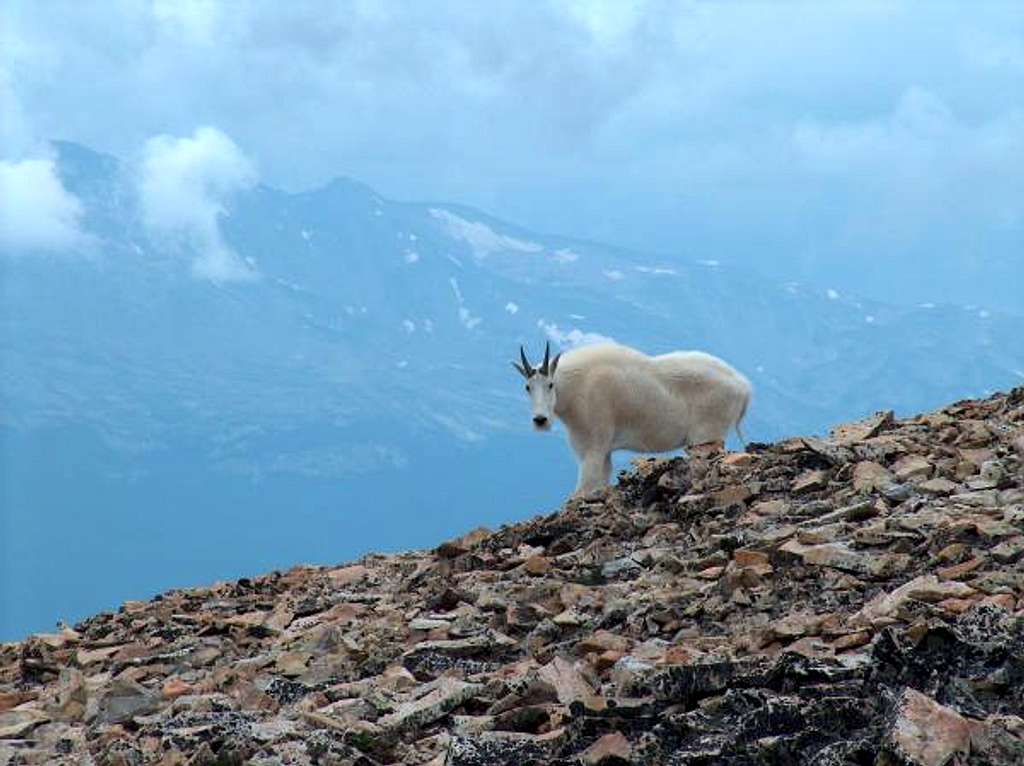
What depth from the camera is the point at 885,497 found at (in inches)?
547

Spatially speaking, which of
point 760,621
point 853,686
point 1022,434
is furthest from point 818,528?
point 853,686

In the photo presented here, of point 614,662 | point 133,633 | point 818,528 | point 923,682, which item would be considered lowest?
point 923,682

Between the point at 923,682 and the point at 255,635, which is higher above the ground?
the point at 255,635

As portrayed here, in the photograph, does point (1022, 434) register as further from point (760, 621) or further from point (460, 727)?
point (460, 727)

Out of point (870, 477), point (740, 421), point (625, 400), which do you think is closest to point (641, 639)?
point (870, 477)

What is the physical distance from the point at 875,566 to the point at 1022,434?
3.87 meters

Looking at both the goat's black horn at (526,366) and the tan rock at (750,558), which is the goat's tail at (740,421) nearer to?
the goat's black horn at (526,366)

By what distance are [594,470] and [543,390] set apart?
130 cm

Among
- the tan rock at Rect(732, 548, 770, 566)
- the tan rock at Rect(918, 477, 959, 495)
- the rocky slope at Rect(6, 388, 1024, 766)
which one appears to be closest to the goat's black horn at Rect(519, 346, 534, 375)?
the rocky slope at Rect(6, 388, 1024, 766)

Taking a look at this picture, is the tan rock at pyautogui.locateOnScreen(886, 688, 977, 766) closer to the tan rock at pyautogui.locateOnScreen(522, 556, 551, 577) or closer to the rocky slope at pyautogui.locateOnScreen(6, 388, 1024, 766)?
the rocky slope at pyautogui.locateOnScreen(6, 388, 1024, 766)

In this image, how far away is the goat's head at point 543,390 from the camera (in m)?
23.0

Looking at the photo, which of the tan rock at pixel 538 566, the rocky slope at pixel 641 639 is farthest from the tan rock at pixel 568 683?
the tan rock at pixel 538 566

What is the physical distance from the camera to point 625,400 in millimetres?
23516

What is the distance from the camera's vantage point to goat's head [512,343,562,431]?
75.5ft
